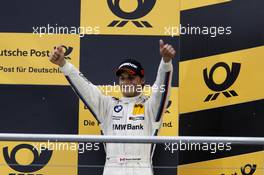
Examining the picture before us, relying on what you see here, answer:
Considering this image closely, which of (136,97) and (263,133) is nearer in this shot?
(136,97)

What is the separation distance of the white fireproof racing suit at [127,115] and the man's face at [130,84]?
3 cm

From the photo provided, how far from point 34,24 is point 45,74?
0.23m

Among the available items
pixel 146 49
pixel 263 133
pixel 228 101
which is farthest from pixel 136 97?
pixel 263 133

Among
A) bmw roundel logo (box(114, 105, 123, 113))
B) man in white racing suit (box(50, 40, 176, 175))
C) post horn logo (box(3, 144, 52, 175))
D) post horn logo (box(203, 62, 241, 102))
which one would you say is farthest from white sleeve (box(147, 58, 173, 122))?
post horn logo (box(3, 144, 52, 175))

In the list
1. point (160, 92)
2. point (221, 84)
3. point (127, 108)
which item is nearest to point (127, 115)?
point (127, 108)

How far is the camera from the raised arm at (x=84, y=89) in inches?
92.3

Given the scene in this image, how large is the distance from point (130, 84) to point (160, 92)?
6.4 inches

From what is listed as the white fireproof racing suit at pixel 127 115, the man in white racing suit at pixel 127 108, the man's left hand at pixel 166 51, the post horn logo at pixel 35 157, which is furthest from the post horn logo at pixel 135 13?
the post horn logo at pixel 35 157

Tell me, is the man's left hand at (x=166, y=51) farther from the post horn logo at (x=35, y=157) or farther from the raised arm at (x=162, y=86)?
the post horn logo at (x=35, y=157)

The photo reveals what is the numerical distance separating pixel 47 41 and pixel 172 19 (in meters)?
0.57

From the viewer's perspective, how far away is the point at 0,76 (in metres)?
2.65

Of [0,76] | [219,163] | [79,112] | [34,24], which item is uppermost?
[34,24]

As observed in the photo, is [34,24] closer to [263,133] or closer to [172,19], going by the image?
[172,19]

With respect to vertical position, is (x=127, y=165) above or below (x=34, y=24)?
below
